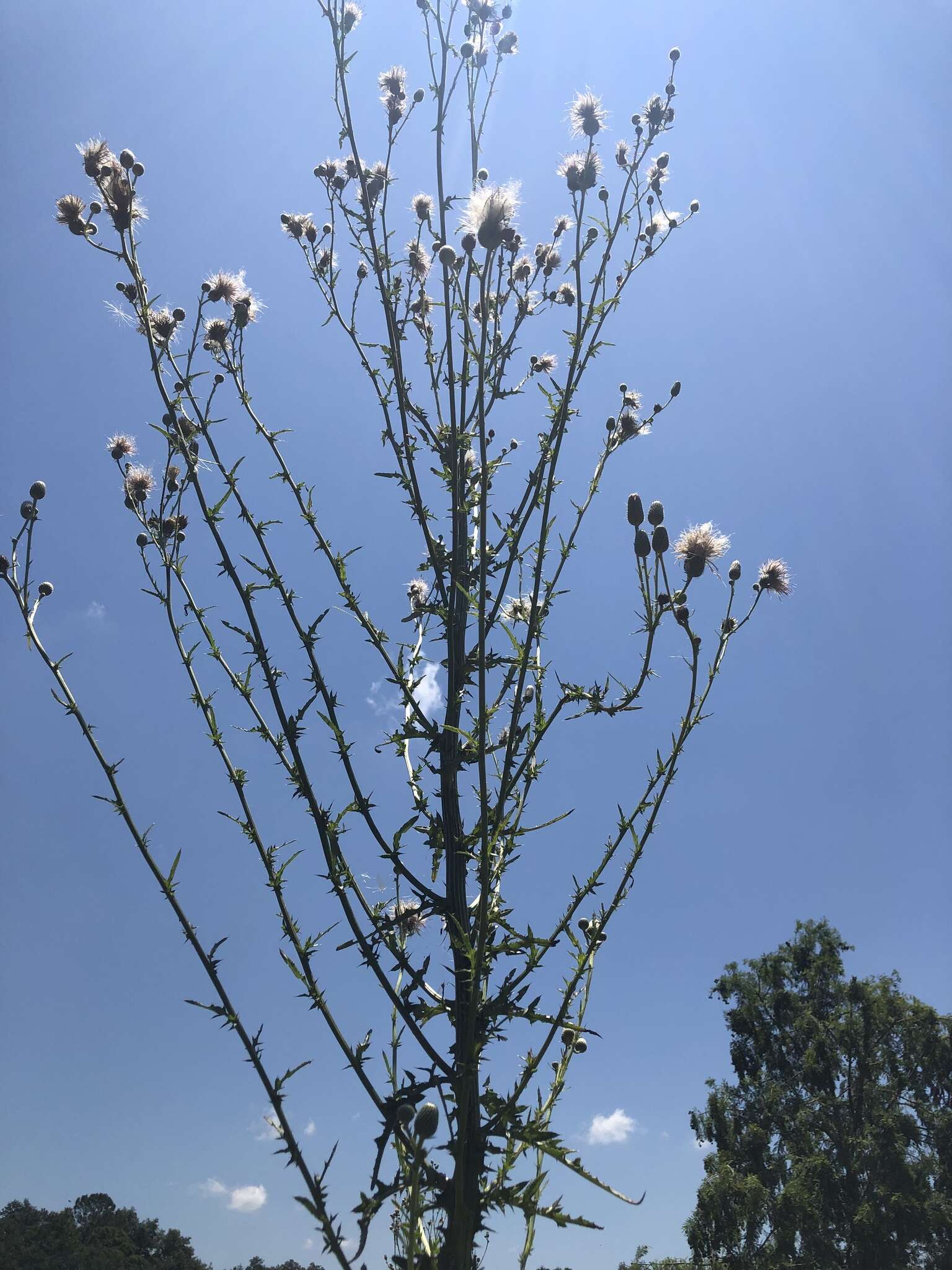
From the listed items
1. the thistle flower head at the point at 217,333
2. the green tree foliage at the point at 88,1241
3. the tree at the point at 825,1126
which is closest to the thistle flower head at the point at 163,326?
the thistle flower head at the point at 217,333

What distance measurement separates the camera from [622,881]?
Answer: 1890 mm

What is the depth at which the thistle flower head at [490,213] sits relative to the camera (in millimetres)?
1898

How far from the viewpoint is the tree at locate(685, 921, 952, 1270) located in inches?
775

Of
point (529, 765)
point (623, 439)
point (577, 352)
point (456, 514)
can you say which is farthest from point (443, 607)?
point (623, 439)

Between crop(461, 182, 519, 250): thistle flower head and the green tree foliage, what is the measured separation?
192 ft

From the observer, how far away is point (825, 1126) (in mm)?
22219

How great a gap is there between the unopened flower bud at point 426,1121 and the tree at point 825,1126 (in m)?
21.8

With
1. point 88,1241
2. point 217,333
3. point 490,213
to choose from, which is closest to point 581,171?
point 490,213

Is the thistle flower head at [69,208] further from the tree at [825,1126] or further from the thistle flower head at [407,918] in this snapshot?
the tree at [825,1126]

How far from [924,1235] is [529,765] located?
82.3 ft

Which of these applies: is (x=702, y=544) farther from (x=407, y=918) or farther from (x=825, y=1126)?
(x=825, y=1126)

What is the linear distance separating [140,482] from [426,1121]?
229 cm

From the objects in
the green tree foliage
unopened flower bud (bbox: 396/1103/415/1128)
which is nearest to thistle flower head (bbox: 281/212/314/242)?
unopened flower bud (bbox: 396/1103/415/1128)

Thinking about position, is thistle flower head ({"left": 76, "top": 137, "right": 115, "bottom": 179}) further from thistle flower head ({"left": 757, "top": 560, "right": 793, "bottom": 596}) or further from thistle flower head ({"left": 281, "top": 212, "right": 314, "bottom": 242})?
thistle flower head ({"left": 757, "top": 560, "right": 793, "bottom": 596})
